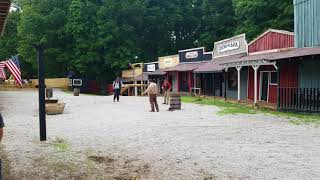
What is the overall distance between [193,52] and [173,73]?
426 cm

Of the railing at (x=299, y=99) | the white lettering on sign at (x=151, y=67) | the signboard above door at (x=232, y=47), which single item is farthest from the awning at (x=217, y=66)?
the white lettering on sign at (x=151, y=67)

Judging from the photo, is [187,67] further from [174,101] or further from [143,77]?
[174,101]

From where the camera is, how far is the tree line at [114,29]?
54.6m

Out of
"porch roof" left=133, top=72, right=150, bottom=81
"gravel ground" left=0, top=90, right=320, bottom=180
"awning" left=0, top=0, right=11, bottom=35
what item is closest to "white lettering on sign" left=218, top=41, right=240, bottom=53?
"gravel ground" left=0, top=90, right=320, bottom=180

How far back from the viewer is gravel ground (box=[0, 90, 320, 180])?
8.66m

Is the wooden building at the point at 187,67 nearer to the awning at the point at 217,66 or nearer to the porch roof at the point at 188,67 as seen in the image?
the porch roof at the point at 188,67

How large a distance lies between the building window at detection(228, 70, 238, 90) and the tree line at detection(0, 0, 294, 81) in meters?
17.0

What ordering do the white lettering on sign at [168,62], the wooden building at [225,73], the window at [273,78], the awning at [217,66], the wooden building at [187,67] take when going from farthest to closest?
the white lettering on sign at [168,62] → the wooden building at [187,67] → the awning at [217,66] → the wooden building at [225,73] → the window at [273,78]

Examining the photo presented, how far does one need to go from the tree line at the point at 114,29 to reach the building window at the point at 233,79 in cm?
1701

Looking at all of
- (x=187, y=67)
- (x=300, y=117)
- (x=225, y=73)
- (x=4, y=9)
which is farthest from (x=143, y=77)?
(x=4, y=9)

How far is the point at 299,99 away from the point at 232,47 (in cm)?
1261

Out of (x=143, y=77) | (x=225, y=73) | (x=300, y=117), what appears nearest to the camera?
(x=300, y=117)

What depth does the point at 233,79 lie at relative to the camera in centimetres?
3198

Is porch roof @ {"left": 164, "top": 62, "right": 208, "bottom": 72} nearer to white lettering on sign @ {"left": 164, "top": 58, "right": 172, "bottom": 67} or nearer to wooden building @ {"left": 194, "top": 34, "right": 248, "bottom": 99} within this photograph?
wooden building @ {"left": 194, "top": 34, "right": 248, "bottom": 99}
